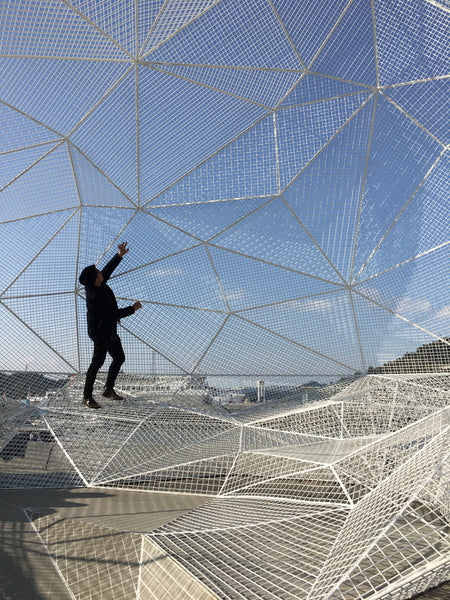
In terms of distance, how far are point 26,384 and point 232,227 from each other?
761 cm

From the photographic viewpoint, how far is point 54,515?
1045 cm

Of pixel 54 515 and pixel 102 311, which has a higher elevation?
pixel 102 311

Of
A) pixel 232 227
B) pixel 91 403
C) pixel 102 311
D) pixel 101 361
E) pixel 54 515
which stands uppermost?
pixel 232 227

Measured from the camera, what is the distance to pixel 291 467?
12.4m

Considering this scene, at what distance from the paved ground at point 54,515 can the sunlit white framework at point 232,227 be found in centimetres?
65

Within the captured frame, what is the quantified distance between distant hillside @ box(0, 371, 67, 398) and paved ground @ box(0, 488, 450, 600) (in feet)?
8.93

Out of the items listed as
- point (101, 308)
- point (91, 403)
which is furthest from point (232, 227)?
point (91, 403)

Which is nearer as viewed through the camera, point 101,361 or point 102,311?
point 102,311

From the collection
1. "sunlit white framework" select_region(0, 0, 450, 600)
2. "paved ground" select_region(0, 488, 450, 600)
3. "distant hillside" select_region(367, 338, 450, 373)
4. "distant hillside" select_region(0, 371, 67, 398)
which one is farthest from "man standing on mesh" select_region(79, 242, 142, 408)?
"distant hillside" select_region(367, 338, 450, 373)

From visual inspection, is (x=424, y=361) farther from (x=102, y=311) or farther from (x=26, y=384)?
(x=26, y=384)


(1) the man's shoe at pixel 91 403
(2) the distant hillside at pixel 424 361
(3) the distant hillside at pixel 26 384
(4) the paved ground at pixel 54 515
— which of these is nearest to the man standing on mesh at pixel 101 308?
(1) the man's shoe at pixel 91 403

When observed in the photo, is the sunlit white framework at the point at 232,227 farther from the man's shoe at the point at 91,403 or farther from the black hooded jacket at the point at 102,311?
the black hooded jacket at the point at 102,311

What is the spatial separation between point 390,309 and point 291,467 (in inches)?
211

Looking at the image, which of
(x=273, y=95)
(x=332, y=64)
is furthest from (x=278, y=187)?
(x=332, y=64)
